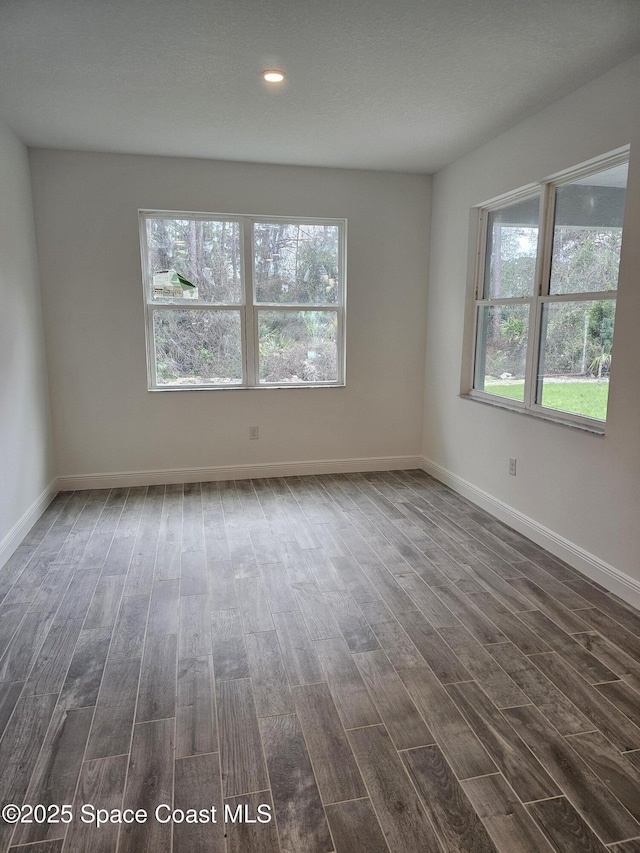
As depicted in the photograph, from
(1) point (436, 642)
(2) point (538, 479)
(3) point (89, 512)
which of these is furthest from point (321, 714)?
(3) point (89, 512)

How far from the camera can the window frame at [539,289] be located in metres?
3.01

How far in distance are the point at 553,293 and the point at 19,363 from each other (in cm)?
347

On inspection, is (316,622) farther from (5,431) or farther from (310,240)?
(310,240)

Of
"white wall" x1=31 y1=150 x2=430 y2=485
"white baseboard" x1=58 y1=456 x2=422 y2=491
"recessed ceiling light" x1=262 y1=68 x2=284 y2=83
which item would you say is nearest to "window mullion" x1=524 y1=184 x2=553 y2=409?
"white wall" x1=31 y1=150 x2=430 y2=485

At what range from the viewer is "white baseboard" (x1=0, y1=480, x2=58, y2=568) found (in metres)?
3.20

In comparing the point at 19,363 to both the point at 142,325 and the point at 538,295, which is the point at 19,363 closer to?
the point at 142,325

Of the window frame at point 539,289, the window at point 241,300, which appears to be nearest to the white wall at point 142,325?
the window at point 241,300

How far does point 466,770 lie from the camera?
170 centimetres

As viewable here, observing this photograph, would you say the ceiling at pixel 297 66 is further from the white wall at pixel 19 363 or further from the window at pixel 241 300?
the window at pixel 241 300

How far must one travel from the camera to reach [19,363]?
366 centimetres

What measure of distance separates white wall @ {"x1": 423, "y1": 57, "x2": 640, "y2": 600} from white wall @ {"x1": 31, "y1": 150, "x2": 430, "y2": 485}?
370mm

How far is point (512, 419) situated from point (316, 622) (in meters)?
2.00

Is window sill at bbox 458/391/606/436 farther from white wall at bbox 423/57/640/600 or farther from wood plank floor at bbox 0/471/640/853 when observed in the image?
wood plank floor at bbox 0/471/640/853

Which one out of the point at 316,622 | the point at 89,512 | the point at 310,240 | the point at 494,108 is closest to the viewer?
the point at 316,622
